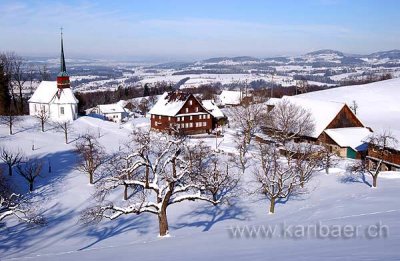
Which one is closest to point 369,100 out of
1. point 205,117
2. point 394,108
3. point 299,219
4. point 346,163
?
point 394,108

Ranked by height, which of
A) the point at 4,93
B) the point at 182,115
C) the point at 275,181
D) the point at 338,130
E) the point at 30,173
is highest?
the point at 4,93

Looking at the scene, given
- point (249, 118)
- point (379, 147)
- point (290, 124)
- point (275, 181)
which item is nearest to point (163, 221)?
point (275, 181)

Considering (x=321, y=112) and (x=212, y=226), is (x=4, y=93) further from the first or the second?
(x=212, y=226)

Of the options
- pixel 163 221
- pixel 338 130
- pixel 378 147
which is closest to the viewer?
pixel 163 221

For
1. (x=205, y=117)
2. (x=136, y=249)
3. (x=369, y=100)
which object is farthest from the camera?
(x=369, y=100)

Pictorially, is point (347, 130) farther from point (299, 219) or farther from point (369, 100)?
point (369, 100)

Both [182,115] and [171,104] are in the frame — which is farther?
[171,104]
